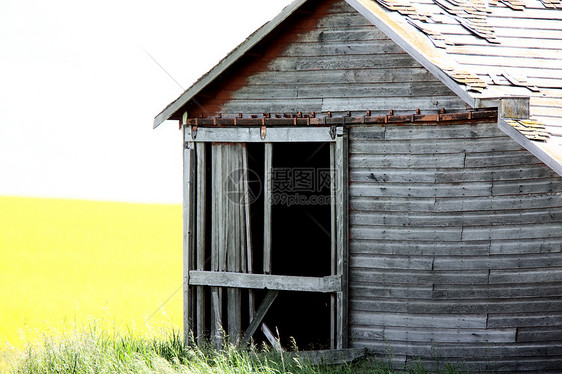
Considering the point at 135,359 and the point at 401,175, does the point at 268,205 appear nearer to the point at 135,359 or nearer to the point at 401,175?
the point at 401,175

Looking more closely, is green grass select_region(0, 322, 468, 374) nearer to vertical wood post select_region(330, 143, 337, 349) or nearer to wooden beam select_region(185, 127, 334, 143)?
vertical wood post select_region(330, 143, 337, 349)

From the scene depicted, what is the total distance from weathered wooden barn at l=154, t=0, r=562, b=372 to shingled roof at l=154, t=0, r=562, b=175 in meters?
0.03

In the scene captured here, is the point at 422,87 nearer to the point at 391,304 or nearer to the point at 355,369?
the point at 391,304

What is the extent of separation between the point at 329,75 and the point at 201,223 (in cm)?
281

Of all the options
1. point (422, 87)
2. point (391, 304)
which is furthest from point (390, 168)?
point (391, 304)

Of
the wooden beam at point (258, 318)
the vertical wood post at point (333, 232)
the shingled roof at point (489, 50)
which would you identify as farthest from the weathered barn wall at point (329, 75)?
the wooden beam at point (258, 318)

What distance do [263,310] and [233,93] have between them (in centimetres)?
313

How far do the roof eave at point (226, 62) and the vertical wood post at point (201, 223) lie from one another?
656 millimetres

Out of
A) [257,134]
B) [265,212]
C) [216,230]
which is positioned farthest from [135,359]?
[257,134]

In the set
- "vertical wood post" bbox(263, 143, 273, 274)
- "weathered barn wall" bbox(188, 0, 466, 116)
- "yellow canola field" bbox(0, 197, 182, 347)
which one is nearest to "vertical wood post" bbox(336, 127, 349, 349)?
"weathered barn wall" bbox(188, 0, 466, 116)

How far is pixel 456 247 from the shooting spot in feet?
27.2

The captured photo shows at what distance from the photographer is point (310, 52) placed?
347 inches

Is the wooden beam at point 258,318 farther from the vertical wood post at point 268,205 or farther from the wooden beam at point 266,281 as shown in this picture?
the vertical wood post at point 268,205

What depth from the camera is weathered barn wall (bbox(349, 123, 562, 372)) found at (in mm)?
8109
